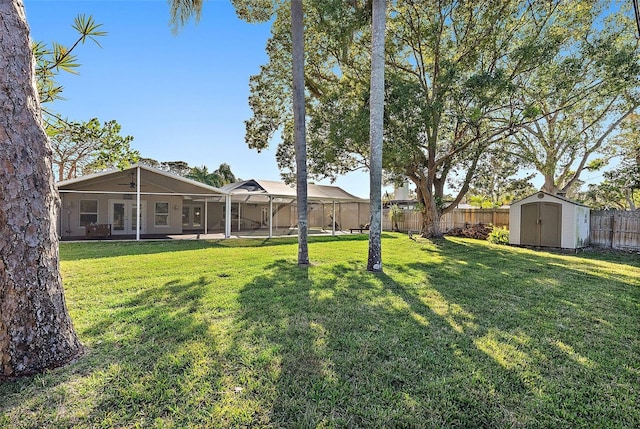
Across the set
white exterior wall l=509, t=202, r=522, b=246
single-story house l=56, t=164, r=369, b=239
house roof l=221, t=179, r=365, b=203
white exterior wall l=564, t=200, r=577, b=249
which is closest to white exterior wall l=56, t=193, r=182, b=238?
single-story house l=56, t=164, r=369, b=239

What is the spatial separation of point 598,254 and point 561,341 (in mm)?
10417

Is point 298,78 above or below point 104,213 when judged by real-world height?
above

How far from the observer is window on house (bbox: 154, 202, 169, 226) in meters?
17.0

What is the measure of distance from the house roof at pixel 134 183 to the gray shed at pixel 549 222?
12838 millimetres

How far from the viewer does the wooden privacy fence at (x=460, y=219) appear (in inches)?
663

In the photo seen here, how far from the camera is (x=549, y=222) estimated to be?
1218 centimetres

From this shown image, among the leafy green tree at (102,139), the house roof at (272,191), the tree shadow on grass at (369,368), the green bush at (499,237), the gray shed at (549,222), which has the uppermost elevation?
the house roof at (272,191)

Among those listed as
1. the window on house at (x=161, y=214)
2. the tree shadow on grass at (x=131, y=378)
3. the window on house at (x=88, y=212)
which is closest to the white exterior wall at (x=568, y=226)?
the tree shadow on grass at (x=131, y=378)

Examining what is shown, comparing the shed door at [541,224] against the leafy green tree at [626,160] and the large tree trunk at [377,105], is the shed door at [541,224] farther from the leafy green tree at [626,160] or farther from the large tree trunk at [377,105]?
the large tree trunk at [377,105]

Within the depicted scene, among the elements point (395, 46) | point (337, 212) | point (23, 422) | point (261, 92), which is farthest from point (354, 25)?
point (337, 212)

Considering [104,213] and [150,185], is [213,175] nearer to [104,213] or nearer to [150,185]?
[150,185]

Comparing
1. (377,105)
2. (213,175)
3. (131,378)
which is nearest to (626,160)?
(377,105)

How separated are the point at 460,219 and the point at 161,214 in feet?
55.0

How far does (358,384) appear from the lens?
262 cm
